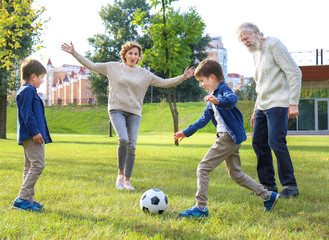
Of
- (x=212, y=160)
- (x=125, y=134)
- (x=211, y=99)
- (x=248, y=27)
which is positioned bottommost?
(x=212, y=160)

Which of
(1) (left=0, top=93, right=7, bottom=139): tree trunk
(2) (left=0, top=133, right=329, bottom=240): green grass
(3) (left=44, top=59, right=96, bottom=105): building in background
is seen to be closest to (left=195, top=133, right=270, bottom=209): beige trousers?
(2) (left=0, top=133, right=329, bottom=240): green grass

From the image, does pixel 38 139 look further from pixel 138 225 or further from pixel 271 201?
pixel 271 201

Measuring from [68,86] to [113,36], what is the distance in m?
52.7

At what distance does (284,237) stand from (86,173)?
4.53 metres

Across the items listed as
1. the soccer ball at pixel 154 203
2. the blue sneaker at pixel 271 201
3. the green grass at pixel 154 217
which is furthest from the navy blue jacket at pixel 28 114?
the blue sneaker at pixel 271 201

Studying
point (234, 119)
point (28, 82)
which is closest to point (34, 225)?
point (28, 82)

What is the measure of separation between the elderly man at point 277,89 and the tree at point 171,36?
9762mm

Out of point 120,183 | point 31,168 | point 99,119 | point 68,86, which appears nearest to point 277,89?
point 120,183

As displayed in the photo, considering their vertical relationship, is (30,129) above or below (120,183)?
above

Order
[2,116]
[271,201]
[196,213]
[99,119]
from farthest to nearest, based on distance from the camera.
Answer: [99,119], [2,116], [271,201], [196,213]

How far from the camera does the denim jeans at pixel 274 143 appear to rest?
4258 millimetres

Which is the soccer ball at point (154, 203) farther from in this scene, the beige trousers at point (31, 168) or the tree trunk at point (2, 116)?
the tree trunk at point (2, 116)

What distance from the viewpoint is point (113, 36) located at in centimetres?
4756

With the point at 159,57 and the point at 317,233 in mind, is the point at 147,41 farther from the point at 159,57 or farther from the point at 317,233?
the point at 317,233
